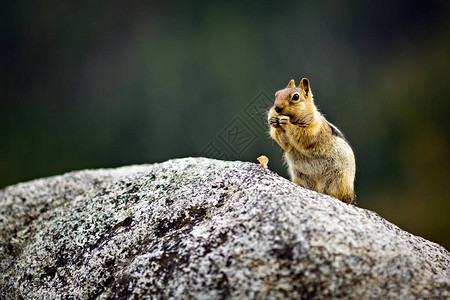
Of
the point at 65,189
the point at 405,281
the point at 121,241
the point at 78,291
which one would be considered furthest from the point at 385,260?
the point at 65,189

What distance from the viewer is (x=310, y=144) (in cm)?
270

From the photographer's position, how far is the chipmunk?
2.64m

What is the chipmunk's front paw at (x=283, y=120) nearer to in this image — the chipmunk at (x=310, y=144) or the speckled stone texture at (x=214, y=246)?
the chipmunk at (x=310, y=144)

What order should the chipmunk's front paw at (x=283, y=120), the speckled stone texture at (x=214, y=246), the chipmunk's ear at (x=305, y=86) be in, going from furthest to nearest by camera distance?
the chipmunk's ear at (x=305, y=86) → the chipmunk's front paw at (x=283, y=120) → the speckled stone texture at (x=214, y=246)

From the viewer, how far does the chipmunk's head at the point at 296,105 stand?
261 cm

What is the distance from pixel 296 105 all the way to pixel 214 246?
127 centimetres

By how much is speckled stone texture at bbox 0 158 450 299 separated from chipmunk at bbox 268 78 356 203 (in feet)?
1.31

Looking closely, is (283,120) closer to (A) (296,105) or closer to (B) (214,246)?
(A) (296,105)

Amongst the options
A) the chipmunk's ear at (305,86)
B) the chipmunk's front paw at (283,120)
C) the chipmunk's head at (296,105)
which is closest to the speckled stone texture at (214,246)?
the chipmunk's front paw at (283,120)

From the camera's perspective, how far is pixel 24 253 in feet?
8.67

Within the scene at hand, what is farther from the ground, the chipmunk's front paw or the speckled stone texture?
the chipmunk's front paw

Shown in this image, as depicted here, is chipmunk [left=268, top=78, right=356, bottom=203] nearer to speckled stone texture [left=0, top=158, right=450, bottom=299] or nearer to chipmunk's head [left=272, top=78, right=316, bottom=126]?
chipmunk's head [left=272, top=78, right=316, bottom=126]

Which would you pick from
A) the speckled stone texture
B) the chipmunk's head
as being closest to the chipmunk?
the chipmunk's head

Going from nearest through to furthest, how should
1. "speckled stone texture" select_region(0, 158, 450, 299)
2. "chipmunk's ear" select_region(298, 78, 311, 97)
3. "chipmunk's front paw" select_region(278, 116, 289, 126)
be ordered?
"speckled stone texture" select_region(0, 158, 450, 299), "chipmunk's front paw" select_region(278, 116, 289, 126), "chipmunk's ear" select_region(298, 78, 311, 97)
